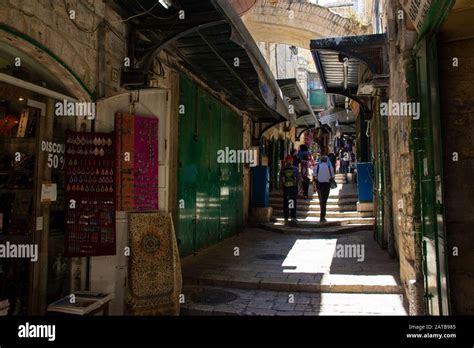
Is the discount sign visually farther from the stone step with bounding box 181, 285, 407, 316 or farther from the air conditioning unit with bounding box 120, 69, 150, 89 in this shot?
the stone step with bounding box 181, 285, 407, 316

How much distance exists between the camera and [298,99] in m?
13.0

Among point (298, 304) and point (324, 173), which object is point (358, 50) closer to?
point (324, 173)

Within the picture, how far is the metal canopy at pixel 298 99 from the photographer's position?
11.3m

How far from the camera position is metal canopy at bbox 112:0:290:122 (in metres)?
4.69

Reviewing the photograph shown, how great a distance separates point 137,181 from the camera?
14.9ft

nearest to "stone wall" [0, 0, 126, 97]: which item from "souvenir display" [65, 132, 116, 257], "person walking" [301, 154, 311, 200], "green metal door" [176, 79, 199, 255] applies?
"souvenir display" [65, 132, 116, 257]

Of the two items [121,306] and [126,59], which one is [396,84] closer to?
[126,59]

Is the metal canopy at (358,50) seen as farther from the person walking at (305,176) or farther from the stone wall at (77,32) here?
the person walking at (305,176)

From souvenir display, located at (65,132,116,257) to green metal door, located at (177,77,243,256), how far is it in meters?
2.20

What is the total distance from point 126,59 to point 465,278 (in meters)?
4.52

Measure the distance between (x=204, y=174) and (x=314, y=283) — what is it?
3.31 meters

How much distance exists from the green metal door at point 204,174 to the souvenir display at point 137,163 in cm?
184

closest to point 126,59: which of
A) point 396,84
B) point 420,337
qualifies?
point 396,84

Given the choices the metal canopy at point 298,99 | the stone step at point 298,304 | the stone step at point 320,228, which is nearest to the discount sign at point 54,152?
the stone step at point 298,304
